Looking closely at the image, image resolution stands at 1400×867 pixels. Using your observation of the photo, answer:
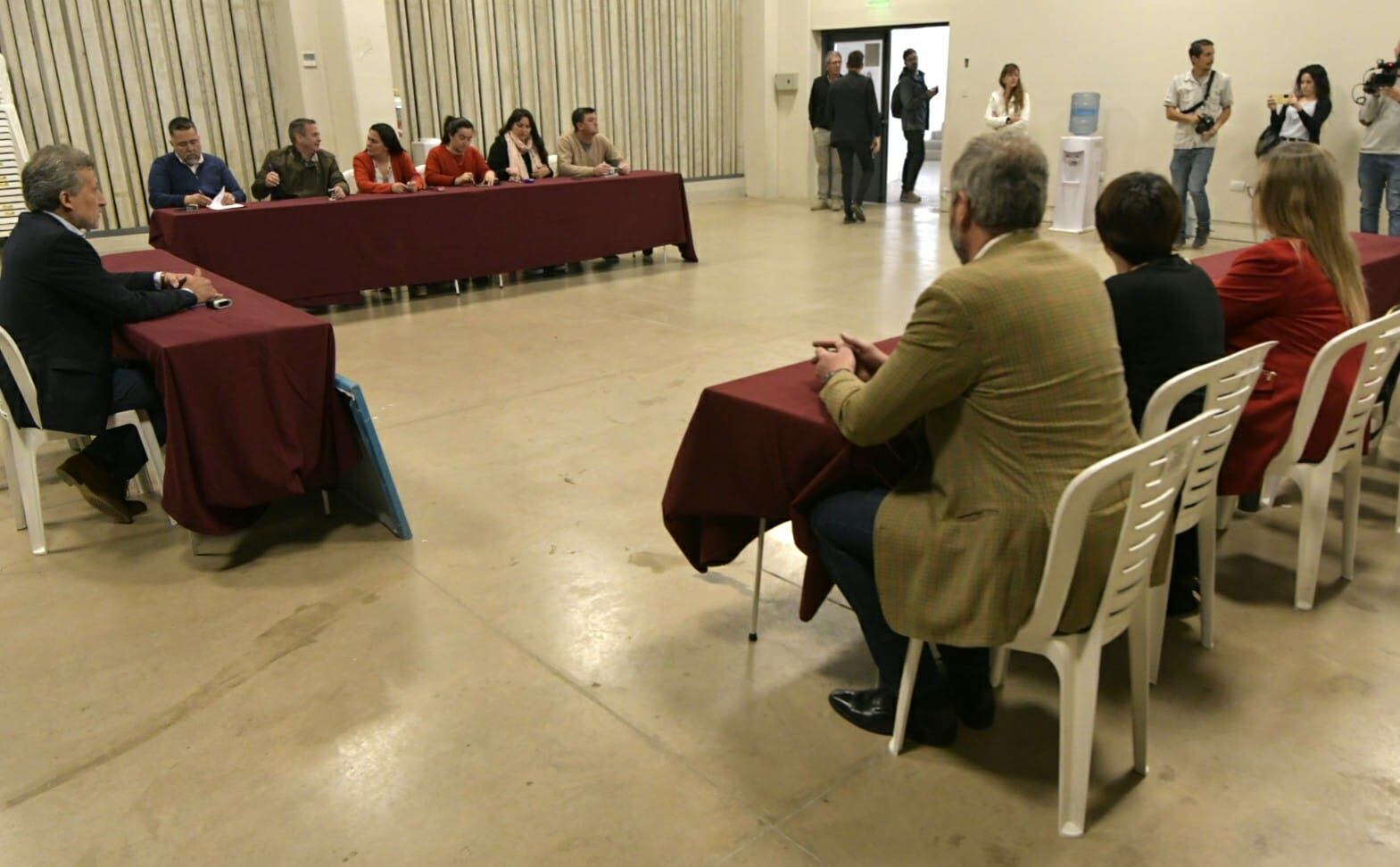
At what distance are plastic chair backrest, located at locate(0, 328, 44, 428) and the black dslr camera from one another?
25.5ft

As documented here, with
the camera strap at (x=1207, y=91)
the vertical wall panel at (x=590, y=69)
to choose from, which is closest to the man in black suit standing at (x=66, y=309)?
the vertical wall panel at (x=590, y=69)

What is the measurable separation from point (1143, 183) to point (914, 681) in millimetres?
1205

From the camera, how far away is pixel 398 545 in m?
3.13

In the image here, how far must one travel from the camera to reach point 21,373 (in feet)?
9.64

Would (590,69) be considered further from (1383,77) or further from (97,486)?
(97,486)

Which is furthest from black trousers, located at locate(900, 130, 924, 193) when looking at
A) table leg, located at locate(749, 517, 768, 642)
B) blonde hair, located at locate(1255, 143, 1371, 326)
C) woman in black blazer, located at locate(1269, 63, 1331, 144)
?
table leg, located at locate(749, 517, 768, 642)

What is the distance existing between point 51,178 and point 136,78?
5.83 m

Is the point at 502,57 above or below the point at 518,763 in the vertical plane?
above

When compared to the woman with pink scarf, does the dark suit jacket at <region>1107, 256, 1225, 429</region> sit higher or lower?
lower

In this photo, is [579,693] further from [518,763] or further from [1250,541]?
[1250,541]

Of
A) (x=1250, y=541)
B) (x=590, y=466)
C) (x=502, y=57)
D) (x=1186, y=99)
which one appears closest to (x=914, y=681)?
(x=1250, y=541)

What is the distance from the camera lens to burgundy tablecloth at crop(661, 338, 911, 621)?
6.74ft

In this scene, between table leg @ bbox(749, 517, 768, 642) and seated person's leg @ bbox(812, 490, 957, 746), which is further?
table leg @ bbox(749, 517, 768, 642)

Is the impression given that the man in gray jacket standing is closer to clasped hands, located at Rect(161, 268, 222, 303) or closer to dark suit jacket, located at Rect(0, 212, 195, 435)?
clasped hands, located at Rect(161, 268, 222, 303)
